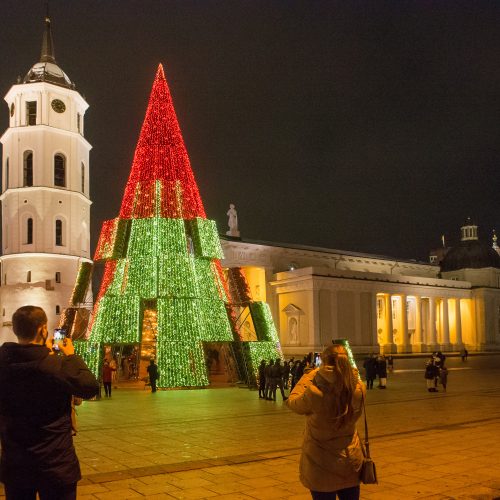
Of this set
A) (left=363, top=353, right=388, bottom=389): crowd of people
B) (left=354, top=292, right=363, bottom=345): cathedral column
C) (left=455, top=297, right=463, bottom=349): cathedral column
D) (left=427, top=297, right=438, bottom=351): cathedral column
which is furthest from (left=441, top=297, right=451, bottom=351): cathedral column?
(left=363, top=353, right=388, bottom=389): crowd of people

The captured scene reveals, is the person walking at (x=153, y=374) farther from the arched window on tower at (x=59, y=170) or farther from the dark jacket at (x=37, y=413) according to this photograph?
the arched window on tower at (x=59, y=170)

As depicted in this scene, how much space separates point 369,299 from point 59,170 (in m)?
31.8

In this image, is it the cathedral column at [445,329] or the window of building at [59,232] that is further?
the cathedral column at [445,329]

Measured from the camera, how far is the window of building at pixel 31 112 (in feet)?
178

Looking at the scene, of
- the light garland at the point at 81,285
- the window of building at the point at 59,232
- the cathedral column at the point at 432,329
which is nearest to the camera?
the light garland at the point at 81,285

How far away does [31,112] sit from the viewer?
54.6 meters

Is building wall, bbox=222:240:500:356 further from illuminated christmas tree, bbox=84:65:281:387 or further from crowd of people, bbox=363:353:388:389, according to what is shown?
illuminated christmas tree, bbox=84:65:281:387

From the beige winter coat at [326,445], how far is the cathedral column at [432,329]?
68826mm

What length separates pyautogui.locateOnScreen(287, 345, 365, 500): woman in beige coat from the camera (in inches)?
180

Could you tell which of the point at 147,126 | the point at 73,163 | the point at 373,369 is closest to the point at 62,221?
the point at 73,163

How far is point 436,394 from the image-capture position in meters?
22.0

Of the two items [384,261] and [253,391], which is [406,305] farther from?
[253,391]

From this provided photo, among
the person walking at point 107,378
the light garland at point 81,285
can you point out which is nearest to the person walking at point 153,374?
the person walking at point 107,378

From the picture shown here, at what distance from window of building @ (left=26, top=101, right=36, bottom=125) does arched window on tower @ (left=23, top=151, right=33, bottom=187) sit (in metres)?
2.71
